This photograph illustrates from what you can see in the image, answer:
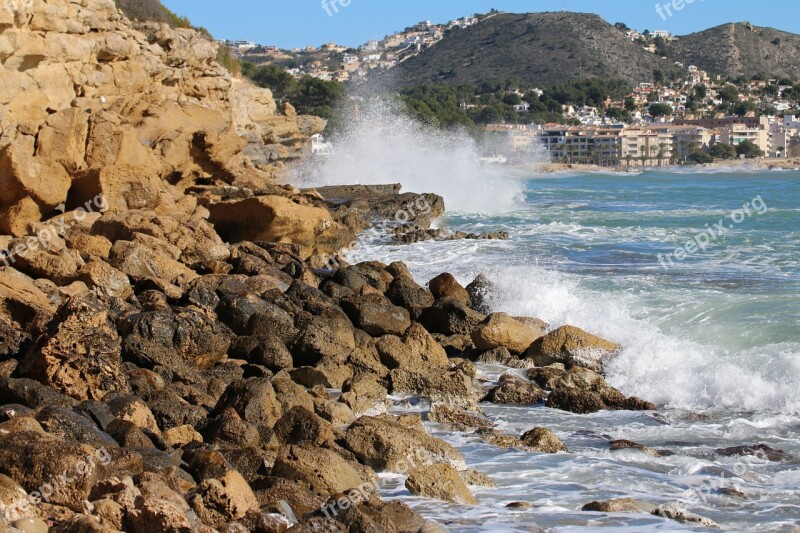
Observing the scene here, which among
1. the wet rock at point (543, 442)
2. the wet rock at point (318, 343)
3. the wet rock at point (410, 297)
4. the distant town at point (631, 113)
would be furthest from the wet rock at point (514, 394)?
the distant town at point (631, 113)

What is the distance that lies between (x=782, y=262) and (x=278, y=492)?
13.4 metres

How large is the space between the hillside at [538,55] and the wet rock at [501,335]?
135m

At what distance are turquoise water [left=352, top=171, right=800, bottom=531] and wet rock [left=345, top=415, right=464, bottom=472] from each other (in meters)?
0.24

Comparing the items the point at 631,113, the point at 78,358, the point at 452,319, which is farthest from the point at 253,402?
the point at 631,113

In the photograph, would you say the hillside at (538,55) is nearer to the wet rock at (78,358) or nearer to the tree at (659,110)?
the tree at (659,110)

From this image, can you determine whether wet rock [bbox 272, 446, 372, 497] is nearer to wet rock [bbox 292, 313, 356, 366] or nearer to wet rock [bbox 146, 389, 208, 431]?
wet rock [bbox 146, 389, 208, 431]

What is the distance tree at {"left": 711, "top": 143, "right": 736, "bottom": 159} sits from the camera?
99.4 meters

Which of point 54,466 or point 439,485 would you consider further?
point 439,485

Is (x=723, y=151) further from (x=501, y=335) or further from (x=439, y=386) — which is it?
(x=439, y=386)

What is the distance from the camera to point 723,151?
99812 millimetres

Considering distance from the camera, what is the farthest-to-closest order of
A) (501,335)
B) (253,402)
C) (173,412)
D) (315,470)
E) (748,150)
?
(748,150)
(501,335)
(253,402)
(173,412)
(315,470)

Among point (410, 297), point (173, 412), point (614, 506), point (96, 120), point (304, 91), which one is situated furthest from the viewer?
point (304, 91)

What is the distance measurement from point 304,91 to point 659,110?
8136 centimetres

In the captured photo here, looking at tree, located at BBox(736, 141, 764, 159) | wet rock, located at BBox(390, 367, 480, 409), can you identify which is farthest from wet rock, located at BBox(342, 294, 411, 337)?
tree, located at BBox(736, 141, 764, 159)
